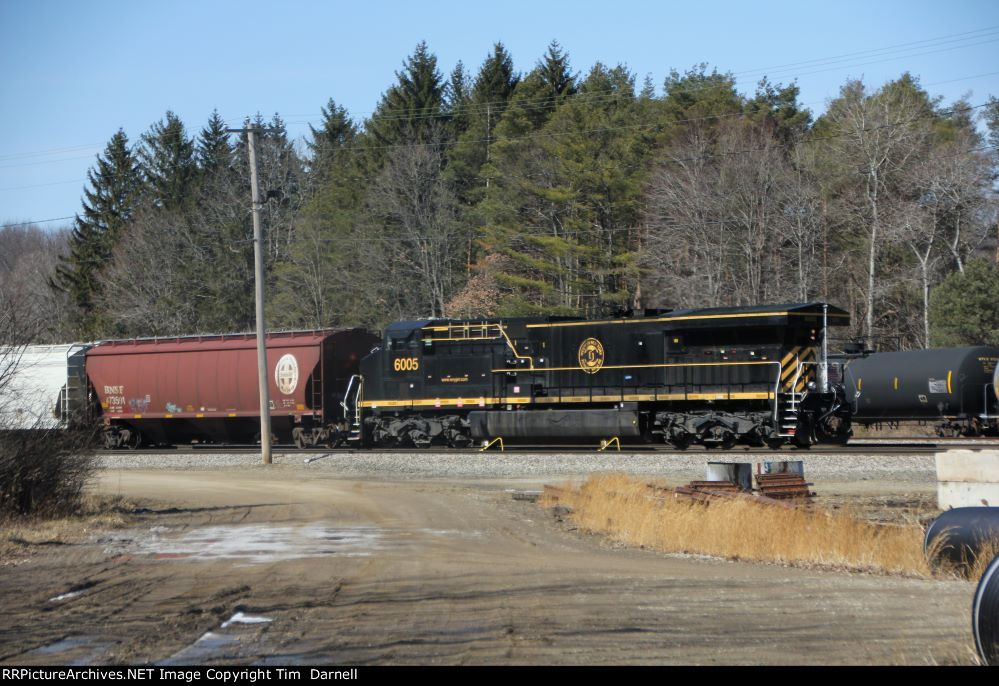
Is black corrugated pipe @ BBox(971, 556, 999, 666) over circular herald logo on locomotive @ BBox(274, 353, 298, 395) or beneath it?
beneath

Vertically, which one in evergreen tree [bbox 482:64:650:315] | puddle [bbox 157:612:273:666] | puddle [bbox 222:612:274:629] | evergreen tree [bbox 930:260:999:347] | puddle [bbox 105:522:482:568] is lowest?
puddle [bbox 105:522:482:568]

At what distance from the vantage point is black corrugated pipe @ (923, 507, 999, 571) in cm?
1192

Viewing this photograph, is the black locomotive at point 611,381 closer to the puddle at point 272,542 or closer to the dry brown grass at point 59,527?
the dry brown grass at point 59,527

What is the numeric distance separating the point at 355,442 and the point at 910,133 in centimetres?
3285

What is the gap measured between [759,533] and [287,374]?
73.6ft

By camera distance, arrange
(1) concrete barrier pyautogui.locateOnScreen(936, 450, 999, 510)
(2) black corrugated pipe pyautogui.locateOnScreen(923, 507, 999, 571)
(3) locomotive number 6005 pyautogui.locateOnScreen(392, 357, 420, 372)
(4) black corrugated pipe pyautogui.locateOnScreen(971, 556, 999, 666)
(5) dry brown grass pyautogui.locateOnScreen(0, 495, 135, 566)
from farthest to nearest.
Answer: (3) locomotive number 6005 pyautogui.locateOnScreen(392, 357, 420, 372) → (1) concrete barrier pyautogui.locateOnScreen(936, 450, 999, 510) → (5) dry brown grass pyautogui.locateOnScreen(0, 495, 135, 566) → (2) black corrugated pipe pyautogui.locateOnScreen(923, 507, 999, 571) → (4) black corrugated pipe pyautogui.locateOnScreen(971, 556, 999, 666)

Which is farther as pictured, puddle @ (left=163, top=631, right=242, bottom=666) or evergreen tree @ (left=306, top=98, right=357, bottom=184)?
evergreen tree @ (left=306, top=98, right=357, bottom=184)

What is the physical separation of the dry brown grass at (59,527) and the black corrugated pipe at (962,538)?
1103 cm

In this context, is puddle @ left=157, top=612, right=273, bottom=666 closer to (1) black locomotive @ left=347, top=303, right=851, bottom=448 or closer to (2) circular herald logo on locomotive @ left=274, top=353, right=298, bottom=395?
(1) black locomotive @ left=347, top=303, right=851, bottom=448

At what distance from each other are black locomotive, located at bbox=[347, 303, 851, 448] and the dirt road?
41.9ft

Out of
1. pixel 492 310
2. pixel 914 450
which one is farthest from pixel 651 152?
pixel 914 450

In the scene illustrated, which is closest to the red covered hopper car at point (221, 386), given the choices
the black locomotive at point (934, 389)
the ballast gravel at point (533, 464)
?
the ballast gravel at point (533, 464)

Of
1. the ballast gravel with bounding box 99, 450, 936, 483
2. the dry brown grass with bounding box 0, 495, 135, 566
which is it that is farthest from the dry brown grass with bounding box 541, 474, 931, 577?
the dry brown grass with bounding box 0, 495, 135, 566
